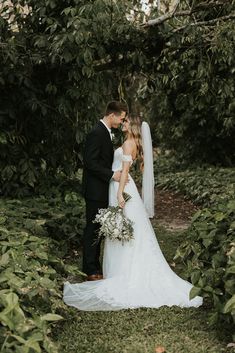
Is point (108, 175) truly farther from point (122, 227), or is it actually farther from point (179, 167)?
point (179, 167)

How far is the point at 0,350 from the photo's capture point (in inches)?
126

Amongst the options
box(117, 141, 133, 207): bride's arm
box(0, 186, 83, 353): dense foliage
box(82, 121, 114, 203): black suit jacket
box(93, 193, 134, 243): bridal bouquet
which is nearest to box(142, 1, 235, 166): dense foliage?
box(82, 121, 114, 203): black suit jacket

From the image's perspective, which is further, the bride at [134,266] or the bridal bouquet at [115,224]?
the bridal bouquet at [115,224]

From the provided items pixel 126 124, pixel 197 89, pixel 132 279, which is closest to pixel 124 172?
pixel 126 124

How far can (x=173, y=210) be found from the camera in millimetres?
10758

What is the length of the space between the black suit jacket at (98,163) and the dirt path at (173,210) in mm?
3291

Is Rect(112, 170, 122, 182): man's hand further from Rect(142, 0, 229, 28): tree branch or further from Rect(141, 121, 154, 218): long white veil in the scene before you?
Rect(142, 0, 229, 28): tree branch

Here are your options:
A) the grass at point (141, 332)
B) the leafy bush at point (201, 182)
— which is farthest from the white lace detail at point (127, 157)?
the leafy bush at point (201, 182)

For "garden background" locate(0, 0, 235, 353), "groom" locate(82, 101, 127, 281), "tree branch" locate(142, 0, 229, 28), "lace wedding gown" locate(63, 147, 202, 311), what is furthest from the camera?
"tree branch" locate(142, 0, 229, 28)

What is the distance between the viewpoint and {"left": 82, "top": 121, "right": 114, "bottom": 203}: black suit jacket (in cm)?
586

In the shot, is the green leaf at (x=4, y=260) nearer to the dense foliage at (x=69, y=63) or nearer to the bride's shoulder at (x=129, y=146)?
the bride's shoulder at (x=129, y=146)

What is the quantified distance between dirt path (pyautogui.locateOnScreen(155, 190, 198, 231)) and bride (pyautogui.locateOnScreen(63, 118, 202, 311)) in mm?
3315

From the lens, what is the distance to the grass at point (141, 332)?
4109 millimetres

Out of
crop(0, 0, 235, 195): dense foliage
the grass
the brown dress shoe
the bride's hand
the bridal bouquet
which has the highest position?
crop(0, 0, 235, 195): dense foliage
